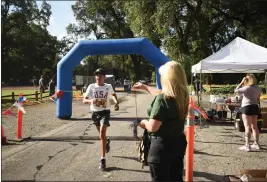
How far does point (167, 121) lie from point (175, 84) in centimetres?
38

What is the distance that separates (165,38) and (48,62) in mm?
43187

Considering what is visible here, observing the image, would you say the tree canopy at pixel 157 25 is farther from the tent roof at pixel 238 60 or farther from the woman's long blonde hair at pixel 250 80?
the woman's long blonde hair at pixel 250 80

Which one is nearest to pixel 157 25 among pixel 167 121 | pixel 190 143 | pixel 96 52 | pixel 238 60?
pixel 96 52

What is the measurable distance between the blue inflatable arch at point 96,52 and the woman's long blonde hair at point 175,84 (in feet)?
29.7

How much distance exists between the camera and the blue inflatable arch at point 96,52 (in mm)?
12375

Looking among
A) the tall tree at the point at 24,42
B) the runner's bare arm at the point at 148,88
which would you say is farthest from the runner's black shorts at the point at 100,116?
the tall tree at the point at 24,42

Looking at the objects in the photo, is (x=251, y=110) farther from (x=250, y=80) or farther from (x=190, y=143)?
(x=190, y=143)

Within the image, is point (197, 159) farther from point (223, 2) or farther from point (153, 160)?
point (223, 2)

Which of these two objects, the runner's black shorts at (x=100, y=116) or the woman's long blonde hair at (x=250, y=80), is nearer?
the runner's black shorts at (x=100, y=116)

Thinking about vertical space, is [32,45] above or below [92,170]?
above

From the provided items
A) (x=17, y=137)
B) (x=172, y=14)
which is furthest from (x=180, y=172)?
(x=172, y=14)

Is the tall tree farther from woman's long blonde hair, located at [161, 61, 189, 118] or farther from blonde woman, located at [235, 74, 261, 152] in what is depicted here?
woman's long blonde hair, located at [161, 61, 189, 118]

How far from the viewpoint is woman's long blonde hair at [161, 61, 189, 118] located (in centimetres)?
319

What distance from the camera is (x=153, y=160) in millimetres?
3244
